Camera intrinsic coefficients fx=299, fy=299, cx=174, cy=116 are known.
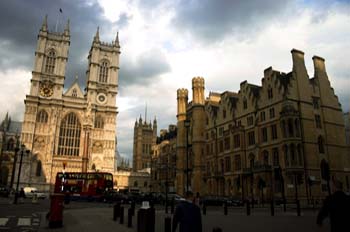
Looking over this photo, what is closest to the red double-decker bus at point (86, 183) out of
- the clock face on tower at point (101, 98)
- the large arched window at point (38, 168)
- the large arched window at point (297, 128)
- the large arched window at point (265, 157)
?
the large arched window at point (265, 157)

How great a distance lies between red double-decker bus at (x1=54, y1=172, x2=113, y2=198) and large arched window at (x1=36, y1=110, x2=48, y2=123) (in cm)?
3697

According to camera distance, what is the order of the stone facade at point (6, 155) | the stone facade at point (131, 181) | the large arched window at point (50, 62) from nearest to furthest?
the large arched window at point (50, 62)
the stone facade at point (131, 181)
the stone facade at point (6, 155)

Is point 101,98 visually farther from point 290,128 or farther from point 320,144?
point 320,144

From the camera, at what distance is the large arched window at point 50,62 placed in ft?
279

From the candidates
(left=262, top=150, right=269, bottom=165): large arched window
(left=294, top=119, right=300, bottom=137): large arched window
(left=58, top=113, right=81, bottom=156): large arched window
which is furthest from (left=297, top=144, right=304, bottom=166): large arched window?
(left=58, top=113, right=81, bottom=156): large arched window

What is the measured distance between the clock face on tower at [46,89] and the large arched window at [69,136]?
789 centimetres

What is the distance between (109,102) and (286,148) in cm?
5863

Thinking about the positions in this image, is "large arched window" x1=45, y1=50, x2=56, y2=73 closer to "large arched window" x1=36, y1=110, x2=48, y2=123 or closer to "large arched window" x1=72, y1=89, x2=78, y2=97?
"large arched window" x1=72, y1=89, x2=78, y2=97

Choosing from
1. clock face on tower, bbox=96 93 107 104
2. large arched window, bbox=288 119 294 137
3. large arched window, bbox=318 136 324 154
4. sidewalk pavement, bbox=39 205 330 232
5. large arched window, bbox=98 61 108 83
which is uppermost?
large arched window, bbox=98 61 108 83

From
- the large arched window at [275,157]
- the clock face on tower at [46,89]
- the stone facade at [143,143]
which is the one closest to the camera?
the large arched window at [275,157]

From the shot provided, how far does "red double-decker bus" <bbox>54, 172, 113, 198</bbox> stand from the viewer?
45469mm

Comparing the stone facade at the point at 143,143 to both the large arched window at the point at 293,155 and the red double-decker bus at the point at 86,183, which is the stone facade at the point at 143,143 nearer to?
the red double-decker bus at the point at 86,183

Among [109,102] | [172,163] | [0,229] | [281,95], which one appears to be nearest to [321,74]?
[281,95]

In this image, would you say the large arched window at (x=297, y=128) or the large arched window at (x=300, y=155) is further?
the large arched window at (x=297, y=128)
